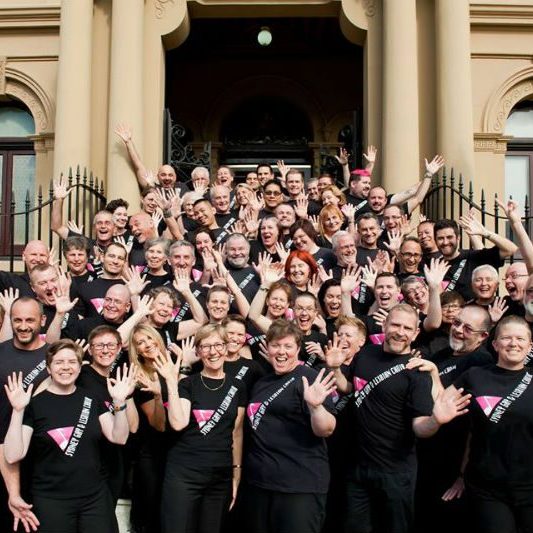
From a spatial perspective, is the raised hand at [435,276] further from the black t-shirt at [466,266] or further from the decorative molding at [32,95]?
the decorative molding at [32,95]

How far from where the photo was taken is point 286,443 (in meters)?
5.14

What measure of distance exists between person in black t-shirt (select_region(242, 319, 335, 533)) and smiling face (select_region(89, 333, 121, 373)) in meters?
0.96

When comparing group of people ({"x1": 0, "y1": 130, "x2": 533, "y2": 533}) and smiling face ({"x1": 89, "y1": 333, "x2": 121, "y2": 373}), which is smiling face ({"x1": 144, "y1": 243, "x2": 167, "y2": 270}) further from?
smiling face ({"x1": 89, "y1": 333, "x2": 121, "y2": 373})

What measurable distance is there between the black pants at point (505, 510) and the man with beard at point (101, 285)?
358 cm

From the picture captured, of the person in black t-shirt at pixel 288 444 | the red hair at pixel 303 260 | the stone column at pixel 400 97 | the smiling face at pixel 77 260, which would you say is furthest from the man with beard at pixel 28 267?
the stone column at pixel 400 97

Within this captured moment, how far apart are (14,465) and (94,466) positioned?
0.48m

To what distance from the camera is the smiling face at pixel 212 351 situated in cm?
541

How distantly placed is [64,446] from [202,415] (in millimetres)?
868

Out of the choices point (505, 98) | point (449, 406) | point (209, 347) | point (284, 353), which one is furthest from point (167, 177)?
point (505, 98)

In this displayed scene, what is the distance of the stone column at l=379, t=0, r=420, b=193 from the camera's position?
1133 cm

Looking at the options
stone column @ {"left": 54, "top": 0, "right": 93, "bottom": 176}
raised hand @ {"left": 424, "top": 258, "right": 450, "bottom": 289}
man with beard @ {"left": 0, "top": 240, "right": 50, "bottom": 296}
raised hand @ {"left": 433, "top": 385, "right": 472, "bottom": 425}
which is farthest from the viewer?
stone column @ {"left": 54, "top": 0, "right": 93, "bottom": 176}

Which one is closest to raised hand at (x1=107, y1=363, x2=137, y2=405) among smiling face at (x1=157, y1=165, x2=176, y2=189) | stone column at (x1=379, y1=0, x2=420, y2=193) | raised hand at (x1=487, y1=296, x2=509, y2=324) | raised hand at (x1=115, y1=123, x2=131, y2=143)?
raised hand at (x1=487, y1=296, x2=509, y2=324)

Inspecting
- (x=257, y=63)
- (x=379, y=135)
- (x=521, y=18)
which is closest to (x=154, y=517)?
(x=379, y=135)

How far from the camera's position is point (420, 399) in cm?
512
